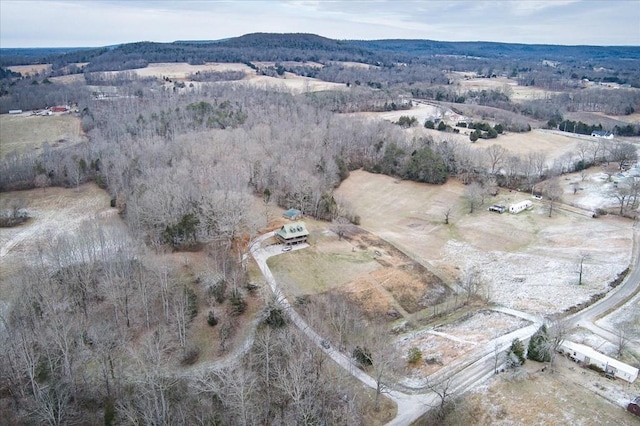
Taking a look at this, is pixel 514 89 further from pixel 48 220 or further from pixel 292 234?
pixel 48 220

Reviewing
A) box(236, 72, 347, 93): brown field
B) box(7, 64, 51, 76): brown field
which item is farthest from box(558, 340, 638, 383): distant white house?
box(7, 64, 51, 76): brown field

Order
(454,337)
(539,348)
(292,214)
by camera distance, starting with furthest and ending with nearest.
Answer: (292,214) < (454,337) < (539,348)

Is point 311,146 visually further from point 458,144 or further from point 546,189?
point 546,189

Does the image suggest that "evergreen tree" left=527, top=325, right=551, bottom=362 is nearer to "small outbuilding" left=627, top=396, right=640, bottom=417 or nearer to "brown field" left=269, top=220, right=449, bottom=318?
"small outbuilding" left=627, top=396, right=640, bottom=417

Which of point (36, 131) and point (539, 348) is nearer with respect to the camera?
point (539, 348)

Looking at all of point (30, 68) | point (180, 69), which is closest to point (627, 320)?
point (180, 69)

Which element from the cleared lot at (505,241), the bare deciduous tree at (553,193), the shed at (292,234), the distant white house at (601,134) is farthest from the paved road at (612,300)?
the distant white house at (601,134)
